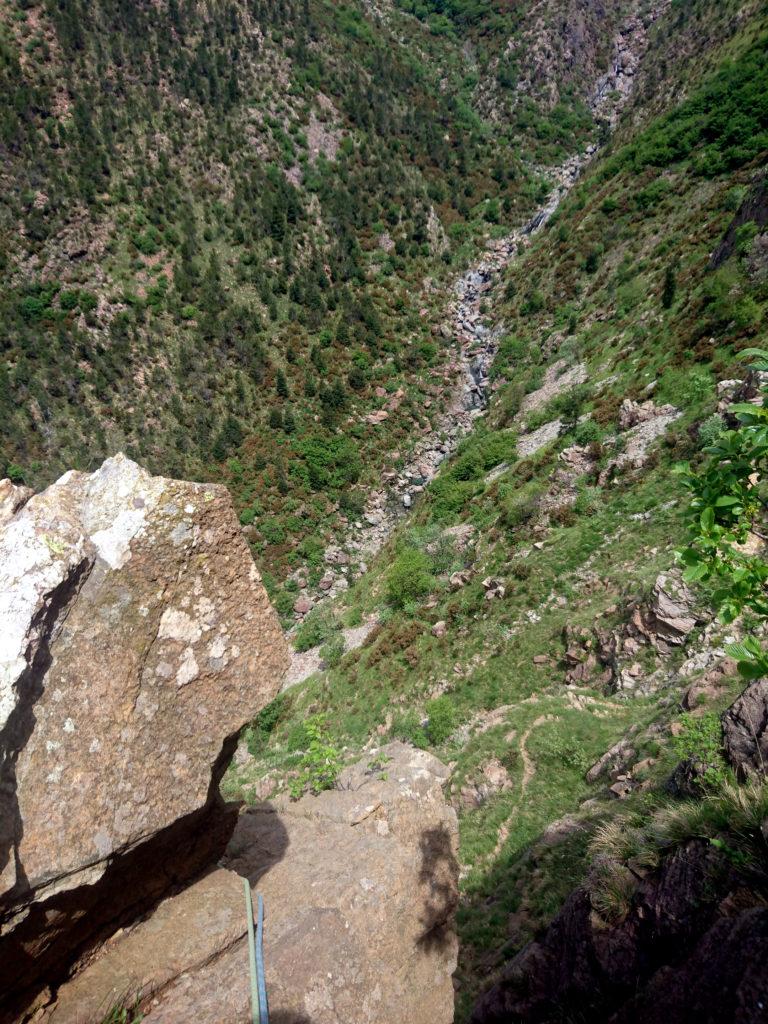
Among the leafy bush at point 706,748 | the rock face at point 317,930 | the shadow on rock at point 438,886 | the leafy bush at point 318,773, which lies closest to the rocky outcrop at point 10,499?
the rock face at point 317,930

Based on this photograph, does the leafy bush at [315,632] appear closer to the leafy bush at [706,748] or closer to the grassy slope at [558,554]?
the grassy slope at [558,554]

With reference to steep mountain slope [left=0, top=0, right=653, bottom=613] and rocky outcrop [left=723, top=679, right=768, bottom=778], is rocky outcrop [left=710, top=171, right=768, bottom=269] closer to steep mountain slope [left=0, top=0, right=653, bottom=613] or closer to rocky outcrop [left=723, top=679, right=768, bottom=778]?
steep mountain slope [left=0, top=0, right=653, bottom=613]

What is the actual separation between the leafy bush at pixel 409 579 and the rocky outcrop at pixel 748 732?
45.6 ft

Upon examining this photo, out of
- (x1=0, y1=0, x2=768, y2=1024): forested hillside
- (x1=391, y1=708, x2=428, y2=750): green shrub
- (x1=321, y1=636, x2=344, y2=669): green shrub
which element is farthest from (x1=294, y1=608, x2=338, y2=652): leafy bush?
(x1=391, y1=708, x2=428, y2=750): green shrub

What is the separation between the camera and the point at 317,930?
6375mm

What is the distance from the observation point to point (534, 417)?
24328mm

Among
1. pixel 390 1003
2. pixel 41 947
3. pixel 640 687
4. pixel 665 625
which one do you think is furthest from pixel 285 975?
pixel 665 625

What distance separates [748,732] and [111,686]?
6.66 m

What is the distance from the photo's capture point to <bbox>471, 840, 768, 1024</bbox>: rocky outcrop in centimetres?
264

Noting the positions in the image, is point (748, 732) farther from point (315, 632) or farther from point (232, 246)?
point (232, 246)

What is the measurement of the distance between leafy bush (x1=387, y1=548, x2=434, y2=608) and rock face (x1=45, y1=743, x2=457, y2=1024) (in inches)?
383

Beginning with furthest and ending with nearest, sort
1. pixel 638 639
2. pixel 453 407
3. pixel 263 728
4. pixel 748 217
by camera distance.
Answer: pixel 453 407 → pixel 263 728 → pixel 748 217 → pixel 638 639

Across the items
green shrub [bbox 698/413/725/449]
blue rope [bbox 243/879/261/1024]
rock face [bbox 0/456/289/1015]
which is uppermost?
rock face [bbox 0/456/289/1015]

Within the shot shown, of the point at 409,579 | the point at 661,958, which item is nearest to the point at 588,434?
the point at 409,579
